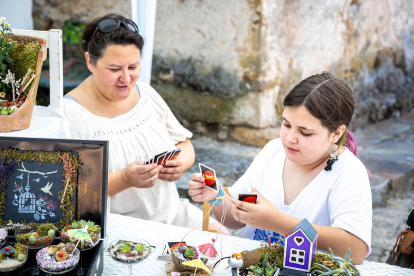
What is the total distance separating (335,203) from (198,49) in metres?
4.07

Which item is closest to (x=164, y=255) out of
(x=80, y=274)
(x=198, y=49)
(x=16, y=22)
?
(x=80, y=274)

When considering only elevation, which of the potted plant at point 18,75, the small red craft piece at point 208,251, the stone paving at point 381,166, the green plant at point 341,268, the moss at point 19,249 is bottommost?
the stone paving at point 381,166

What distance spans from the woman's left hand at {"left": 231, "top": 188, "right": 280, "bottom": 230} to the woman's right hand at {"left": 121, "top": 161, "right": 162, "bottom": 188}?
67 cm

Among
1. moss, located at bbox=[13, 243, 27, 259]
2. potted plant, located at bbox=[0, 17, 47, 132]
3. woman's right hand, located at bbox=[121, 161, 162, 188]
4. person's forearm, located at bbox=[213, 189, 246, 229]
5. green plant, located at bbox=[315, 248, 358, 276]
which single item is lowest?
person's forearm, located at bbox=[213, 189, 246, 229]

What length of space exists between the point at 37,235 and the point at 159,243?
50 cm

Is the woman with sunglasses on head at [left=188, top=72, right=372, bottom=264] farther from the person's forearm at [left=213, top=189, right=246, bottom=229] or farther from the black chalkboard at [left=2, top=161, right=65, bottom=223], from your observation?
the black chalkboard at [left=2, top=161, right=65, bottom=223]

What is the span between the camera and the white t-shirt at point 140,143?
2.31 m

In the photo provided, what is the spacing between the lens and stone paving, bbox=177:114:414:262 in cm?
401

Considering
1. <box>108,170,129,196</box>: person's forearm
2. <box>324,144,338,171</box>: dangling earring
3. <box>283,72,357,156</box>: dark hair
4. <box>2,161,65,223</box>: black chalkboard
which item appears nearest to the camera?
<box>2,161,65,223</box>: black chalkboard

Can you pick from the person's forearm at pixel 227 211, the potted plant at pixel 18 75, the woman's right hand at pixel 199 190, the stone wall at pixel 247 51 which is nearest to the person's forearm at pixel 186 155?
the person's forearm at pixel 227 211

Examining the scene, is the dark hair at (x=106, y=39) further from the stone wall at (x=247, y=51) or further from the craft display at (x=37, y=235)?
the stone wall at (x=247, y=51)

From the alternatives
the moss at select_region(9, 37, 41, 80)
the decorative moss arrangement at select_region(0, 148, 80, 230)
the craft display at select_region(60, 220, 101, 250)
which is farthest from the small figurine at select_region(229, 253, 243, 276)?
the moss at select_region(9, 37, 41, 80)

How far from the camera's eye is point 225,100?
218 inches

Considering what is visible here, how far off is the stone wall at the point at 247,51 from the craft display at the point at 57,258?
4.22 m
